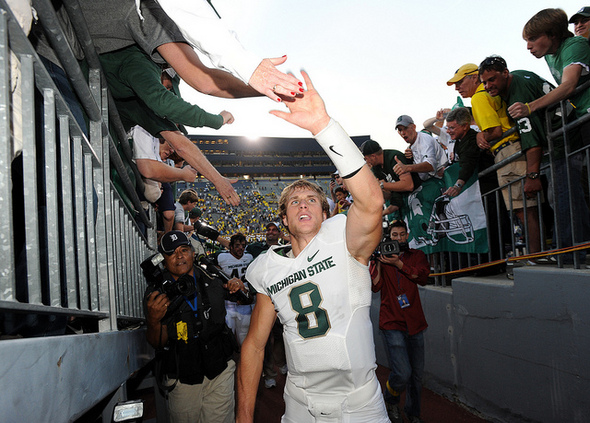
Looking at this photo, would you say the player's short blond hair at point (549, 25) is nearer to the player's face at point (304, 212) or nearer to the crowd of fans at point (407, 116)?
the crowd of fans at point (407, 116)

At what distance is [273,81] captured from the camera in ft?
4.87

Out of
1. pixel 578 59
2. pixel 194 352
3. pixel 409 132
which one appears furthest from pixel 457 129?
pixel 194 352

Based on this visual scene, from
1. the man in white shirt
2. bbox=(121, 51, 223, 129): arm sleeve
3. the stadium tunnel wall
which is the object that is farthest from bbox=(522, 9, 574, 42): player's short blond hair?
bbox=(121, 51, 223, 129): arm sleeve

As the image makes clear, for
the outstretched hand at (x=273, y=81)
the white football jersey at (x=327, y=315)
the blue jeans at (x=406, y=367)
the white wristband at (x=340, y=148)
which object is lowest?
the blue jeans at (x=406, y=367)

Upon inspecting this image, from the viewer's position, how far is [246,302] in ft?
15.1

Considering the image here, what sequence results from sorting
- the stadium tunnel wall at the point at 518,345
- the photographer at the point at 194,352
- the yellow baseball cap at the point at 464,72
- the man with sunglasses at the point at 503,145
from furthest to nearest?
1. the yellow baseball cap at the point at 464,72
2. the man with sunglasses at the point at 503,145
3. the photographer at the point at 194,352
4. the stadium tunnel wall at the point at 518,345

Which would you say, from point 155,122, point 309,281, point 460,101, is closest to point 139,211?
point 155,122

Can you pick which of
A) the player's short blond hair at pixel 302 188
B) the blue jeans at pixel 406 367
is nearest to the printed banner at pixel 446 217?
the blue jeans at pixel 406 367

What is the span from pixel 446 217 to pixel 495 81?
2.08 metres

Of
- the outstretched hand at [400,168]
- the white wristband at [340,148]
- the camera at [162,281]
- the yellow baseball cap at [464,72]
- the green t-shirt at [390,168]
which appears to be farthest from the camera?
the green t-shirt at [390,168]

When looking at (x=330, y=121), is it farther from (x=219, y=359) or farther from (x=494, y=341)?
(x=494, y=341)

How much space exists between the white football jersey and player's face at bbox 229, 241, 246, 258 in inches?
259

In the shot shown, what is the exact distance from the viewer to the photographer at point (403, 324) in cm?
497

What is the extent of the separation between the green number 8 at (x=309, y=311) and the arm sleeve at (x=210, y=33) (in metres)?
1.40
